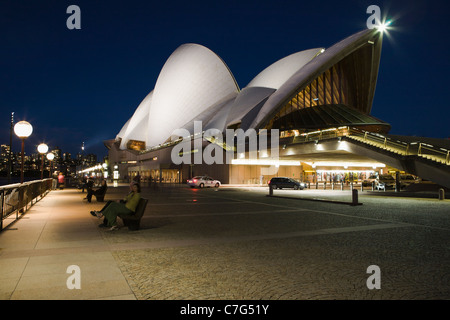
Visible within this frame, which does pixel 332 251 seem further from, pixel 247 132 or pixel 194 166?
pixel 194 166

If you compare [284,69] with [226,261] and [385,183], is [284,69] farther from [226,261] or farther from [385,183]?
[226,261]

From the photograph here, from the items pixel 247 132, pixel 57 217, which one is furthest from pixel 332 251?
pixel 247 132

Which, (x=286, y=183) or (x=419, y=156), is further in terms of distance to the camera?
(x=286, y=183)

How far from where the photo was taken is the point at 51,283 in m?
4.10

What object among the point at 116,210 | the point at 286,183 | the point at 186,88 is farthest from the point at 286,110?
the point at 116,210

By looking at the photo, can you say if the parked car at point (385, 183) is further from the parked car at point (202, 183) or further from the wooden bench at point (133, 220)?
the wooden bench at point (133, 220)

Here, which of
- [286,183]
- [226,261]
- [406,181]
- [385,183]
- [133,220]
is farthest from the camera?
[406,181]

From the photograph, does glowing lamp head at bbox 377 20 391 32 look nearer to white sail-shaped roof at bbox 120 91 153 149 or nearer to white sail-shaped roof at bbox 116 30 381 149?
white sail-shaped roof at bbox 116 30 381 149

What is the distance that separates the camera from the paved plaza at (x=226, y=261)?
3.87 m

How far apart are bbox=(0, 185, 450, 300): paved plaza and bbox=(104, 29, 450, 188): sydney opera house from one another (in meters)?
17.2

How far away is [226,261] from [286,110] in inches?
1532

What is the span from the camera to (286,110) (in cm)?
4250

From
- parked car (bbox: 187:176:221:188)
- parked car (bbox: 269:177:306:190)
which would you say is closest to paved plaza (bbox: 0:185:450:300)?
parked car (bbox: 269:177:306:190)

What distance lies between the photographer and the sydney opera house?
37562 millimetres
